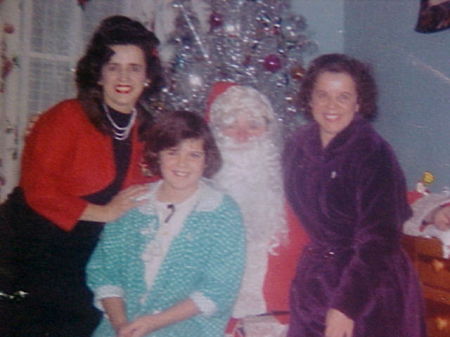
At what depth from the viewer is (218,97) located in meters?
1.91

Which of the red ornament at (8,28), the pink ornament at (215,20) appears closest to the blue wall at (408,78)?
the pink ornament at (215,20)

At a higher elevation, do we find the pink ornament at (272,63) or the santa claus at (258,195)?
the pink ornament at (272,63)

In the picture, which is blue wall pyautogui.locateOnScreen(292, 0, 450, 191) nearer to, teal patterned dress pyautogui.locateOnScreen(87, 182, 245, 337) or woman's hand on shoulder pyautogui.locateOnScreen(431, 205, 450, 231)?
woman's hand on shoulder pyautogui.locateOnScreen(431, 205, 450, 231)

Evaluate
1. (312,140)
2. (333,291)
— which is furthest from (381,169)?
(333,291)

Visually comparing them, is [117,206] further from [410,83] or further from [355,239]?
[410,83]

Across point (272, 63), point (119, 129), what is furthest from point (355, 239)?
point (272, 63)

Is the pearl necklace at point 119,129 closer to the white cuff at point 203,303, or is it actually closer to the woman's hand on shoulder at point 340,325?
the white cuff at point 203,303

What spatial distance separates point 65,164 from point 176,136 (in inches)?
14.5

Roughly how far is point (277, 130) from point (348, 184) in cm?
42

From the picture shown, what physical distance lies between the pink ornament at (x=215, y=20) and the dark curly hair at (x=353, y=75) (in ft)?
2.38

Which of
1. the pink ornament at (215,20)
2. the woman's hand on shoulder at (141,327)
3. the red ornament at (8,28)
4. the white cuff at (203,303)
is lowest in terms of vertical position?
the woman's hand on shoulder at (141,327)

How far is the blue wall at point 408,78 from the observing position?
214 cm

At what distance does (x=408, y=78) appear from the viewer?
7.77 feet

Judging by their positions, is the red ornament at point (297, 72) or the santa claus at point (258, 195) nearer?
the santa claus at point (258, 195)
